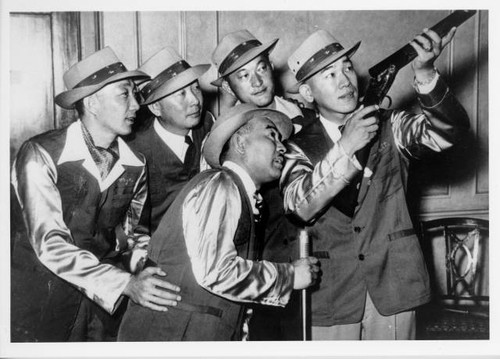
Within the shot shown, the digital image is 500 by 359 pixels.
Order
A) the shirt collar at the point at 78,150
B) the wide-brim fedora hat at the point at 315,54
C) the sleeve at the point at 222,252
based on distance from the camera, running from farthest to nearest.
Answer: the wide-brim fedora hat at the point at 315,54 → the shirt collar at the point at 78,150 → the sleeve at the point at 222,252

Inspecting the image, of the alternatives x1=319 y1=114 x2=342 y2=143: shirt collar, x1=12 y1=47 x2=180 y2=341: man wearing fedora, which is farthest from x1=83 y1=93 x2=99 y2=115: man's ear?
x1=319 y1=114 x2=342 y2=143: shirt collar

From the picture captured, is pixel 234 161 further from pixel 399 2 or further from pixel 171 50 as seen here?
pixel 399 2

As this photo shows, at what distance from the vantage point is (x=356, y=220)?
302 cm

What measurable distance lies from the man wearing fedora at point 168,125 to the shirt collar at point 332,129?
2.01ft

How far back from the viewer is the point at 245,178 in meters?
2.92

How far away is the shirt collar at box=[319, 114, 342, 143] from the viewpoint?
120 inches

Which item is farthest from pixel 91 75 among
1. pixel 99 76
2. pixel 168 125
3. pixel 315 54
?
pixel 315 54

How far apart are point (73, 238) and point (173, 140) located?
665 mm

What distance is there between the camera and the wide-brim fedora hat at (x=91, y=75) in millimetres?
2963

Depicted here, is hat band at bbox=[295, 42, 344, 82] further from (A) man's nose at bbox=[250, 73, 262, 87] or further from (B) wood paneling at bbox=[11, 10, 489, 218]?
(A) man's nose at bbox=[250, 73, 262, 87]

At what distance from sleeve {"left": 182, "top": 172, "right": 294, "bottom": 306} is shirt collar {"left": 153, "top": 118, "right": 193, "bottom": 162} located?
238 millimetres

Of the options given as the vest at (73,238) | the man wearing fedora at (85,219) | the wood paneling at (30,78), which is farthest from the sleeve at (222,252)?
the wood paneling at (30,78)

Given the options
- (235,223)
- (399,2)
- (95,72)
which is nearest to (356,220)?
(235,223)

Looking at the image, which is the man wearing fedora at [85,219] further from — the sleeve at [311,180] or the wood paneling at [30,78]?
the sleeve at [311,180]
